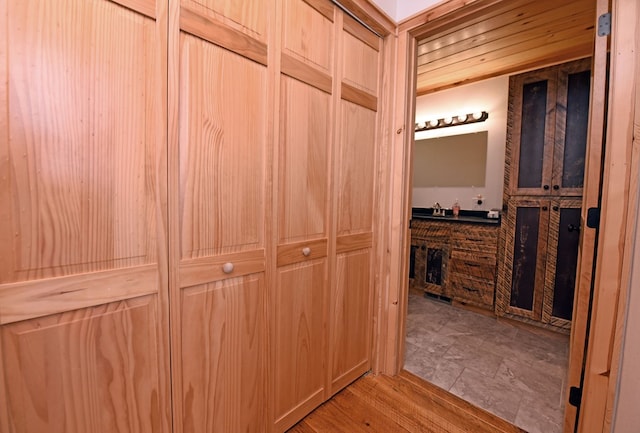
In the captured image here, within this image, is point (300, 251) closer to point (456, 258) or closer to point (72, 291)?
point (72, 291)

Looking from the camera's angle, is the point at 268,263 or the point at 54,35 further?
the point at 268,263

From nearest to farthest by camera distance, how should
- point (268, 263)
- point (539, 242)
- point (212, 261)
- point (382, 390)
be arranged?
point (212, 261), point (268, 263), point (382, 390), point (539, 242)

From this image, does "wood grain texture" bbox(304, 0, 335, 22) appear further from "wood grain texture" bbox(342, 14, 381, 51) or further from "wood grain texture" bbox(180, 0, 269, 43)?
"wood grain texture" bbox(180, 0, 269, 43)

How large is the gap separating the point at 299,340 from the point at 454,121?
3.05 m

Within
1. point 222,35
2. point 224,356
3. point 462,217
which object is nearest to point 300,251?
point 224,356

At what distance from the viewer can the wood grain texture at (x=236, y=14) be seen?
951 mm

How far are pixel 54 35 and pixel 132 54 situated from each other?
0.17 m

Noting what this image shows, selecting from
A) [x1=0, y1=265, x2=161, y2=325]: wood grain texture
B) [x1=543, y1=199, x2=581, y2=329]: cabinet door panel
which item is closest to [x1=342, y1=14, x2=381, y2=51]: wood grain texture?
[x1=0, y1=265, x2=161, y2=325]: wood grain texture

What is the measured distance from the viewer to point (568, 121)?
2283mm

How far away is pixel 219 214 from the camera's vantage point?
104 cm

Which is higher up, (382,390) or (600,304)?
(600,304)

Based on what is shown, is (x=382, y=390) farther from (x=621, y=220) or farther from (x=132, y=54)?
(x=132, y=54)

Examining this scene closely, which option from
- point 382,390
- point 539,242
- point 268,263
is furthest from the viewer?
point 539,242

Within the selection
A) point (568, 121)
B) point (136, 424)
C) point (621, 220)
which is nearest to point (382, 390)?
point (136, 424)
